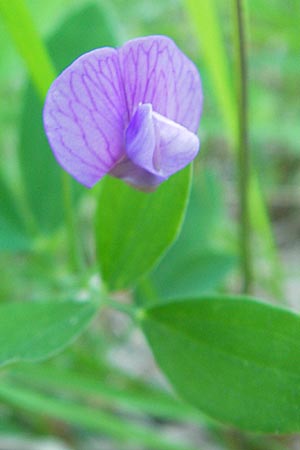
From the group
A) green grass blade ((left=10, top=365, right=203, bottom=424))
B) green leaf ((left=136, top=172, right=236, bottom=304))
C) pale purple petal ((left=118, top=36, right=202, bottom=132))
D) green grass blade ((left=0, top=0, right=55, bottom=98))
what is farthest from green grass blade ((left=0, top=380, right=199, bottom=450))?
pale purple petal ((left=118, top=36, right=202, bottom=132))

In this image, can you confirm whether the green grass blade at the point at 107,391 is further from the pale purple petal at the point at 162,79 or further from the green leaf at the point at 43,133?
the pale purple petal at the point at 162,79

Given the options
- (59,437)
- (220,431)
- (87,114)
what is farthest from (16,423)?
(87,114)

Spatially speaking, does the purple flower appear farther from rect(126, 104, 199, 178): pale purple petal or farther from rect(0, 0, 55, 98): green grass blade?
rect(0, 0, 55, 98): green grass blade

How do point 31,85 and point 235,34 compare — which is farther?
point 31,85

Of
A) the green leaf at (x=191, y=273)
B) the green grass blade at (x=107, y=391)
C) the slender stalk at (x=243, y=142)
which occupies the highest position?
the green leaf at (x=191, y=273)

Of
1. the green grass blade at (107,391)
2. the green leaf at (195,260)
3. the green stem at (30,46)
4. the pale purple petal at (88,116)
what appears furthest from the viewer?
the green leaf at (195,260)

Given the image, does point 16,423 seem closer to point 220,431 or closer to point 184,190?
point 220,431

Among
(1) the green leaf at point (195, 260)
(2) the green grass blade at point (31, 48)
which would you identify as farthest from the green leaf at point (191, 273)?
(2) the green grass blade at point (31, 48)
